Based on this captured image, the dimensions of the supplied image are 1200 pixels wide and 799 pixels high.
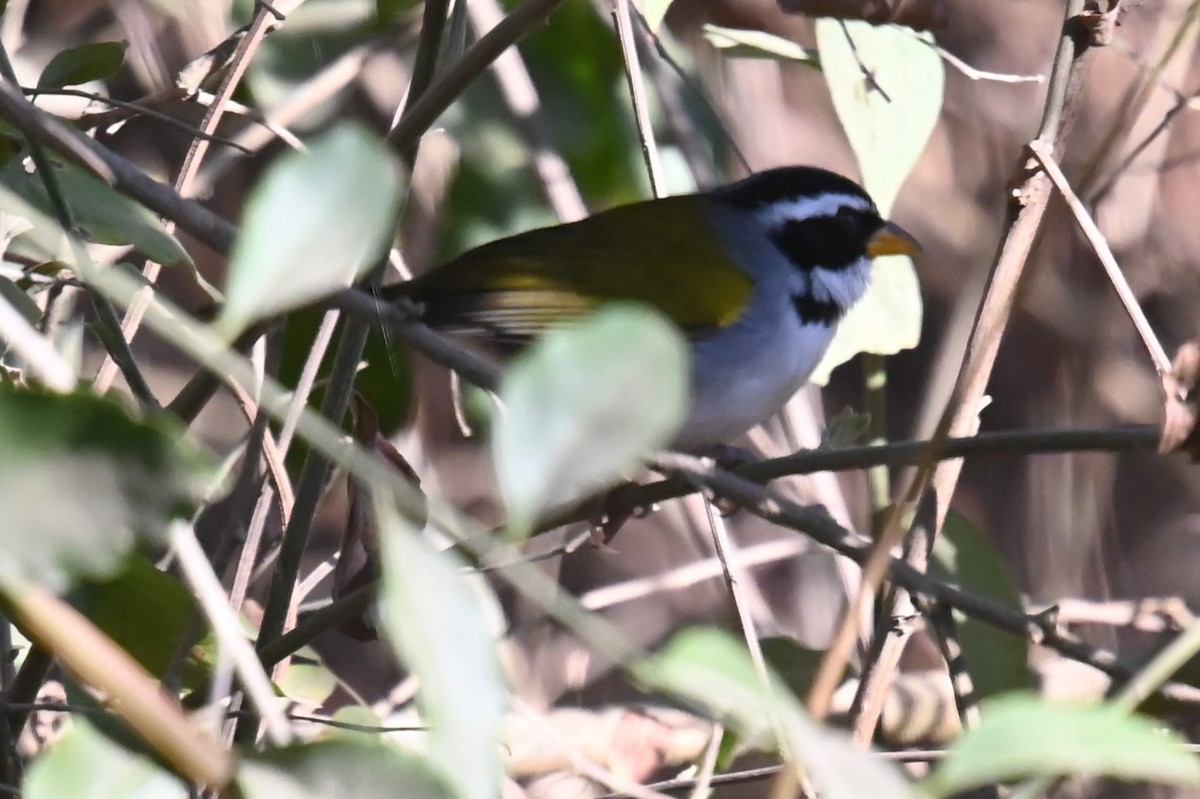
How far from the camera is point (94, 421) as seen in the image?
683mm

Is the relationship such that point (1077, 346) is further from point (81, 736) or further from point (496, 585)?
point (81, 736)

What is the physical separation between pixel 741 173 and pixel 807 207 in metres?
1.08

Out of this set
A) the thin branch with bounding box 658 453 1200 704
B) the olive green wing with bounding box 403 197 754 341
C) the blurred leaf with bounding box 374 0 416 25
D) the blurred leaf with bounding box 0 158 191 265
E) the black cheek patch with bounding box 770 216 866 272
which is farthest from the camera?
the black cheek patch with bounding box 770 216 866 272

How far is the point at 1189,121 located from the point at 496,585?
2.63 meters

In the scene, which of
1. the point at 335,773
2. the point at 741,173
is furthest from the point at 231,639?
the point at 741,173

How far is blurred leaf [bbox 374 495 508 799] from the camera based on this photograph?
578 millimetres

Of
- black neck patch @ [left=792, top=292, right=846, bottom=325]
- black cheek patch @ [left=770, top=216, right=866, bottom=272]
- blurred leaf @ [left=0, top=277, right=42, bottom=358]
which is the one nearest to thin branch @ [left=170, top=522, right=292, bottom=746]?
blurred leaf @ [left=0, top=277, right=42, bottom=358]

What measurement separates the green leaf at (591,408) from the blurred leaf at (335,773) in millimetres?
112

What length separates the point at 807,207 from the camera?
309 centimetres

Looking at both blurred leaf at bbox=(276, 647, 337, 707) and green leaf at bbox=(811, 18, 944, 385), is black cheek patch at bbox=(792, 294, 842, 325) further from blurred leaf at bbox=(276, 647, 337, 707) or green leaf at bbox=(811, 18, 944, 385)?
blurred leaf at bbox=(276, 647, 337, 707)

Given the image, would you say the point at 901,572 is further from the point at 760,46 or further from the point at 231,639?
the point at 760,46

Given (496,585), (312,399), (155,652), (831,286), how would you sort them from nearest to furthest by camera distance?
(155,652) < (312,399) < (831,286) < (496,585)

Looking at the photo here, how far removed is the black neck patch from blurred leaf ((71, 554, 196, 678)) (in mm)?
1801

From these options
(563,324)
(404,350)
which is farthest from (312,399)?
(563,324)
